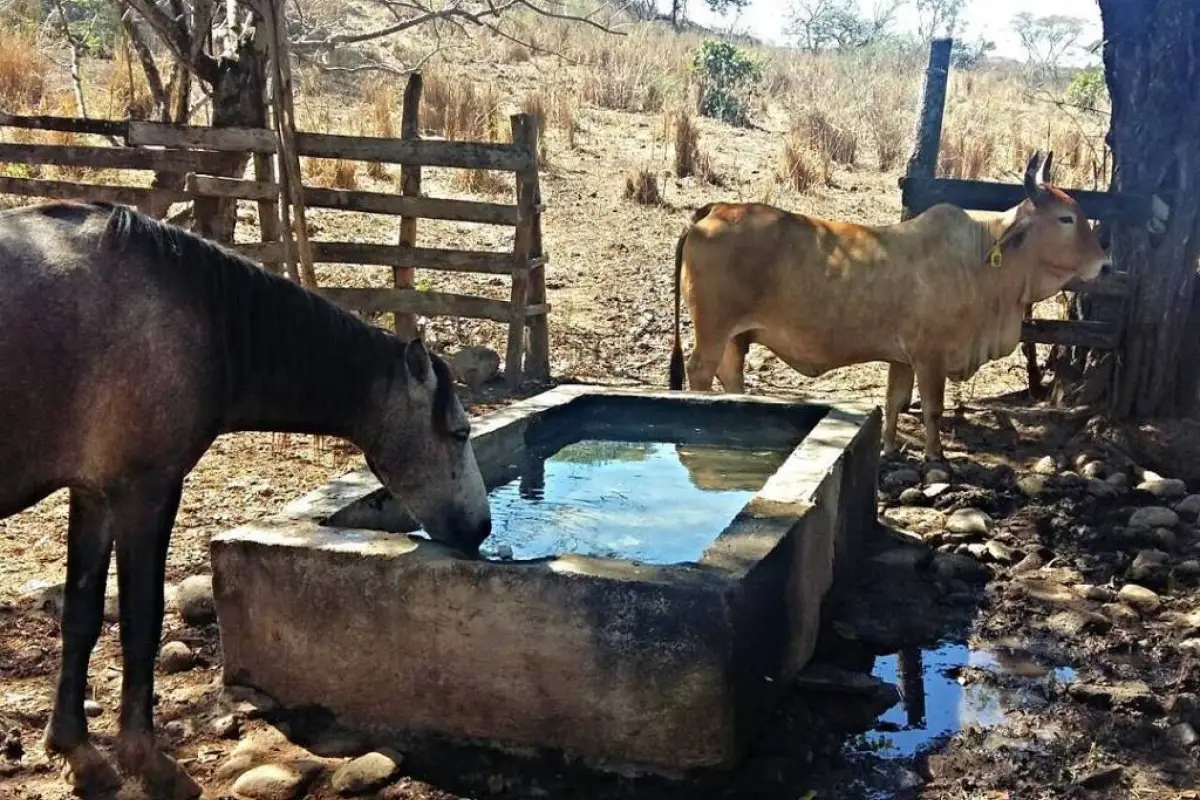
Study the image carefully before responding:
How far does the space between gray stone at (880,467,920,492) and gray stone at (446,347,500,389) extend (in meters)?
3.18

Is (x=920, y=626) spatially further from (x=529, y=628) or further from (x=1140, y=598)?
(x=529, y=628)

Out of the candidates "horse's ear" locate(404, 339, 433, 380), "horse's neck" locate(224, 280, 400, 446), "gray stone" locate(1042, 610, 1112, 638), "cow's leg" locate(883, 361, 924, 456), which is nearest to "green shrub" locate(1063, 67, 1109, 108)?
"cow's leg" locate(883, 361, 924, 456)

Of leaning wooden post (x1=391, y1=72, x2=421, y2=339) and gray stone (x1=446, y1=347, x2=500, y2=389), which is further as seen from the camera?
leaning wooden post (x1=391, y1=72, x2=421, y2=339)

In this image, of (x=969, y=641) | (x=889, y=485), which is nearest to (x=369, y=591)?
(x=969, y=641)

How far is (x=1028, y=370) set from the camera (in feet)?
28.6

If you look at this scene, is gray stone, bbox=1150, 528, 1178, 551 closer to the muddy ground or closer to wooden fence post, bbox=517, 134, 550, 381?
the muddy ground

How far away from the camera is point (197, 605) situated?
496cm

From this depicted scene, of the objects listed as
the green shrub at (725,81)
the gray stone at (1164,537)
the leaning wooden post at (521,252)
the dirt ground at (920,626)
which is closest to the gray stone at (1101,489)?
the dirt ground at (920,626)

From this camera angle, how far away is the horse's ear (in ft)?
14.2

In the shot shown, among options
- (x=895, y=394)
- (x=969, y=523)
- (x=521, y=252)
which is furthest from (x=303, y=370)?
(x=521, y=252)

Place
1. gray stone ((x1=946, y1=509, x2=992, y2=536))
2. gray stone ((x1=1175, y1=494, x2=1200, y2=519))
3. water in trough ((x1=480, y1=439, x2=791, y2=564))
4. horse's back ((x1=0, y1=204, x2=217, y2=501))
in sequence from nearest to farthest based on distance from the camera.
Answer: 1. horse's back ((x1=0, y1=204, x2=217, y2=501))
2. water in trough ((x1=480, y1=439, x2=791, y2=564))
3. gray stone ((x1=946, y1=509, x2=992, y2=536))
4. gray stone ((x1=1175, y1=494, x2=1200, y2=519))

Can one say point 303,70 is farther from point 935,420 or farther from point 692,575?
point 692,575

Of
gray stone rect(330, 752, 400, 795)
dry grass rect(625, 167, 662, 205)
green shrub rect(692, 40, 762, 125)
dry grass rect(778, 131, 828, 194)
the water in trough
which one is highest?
green shrub rect(692, 40, 762, 125)

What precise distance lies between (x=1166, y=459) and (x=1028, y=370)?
4.74 ft
